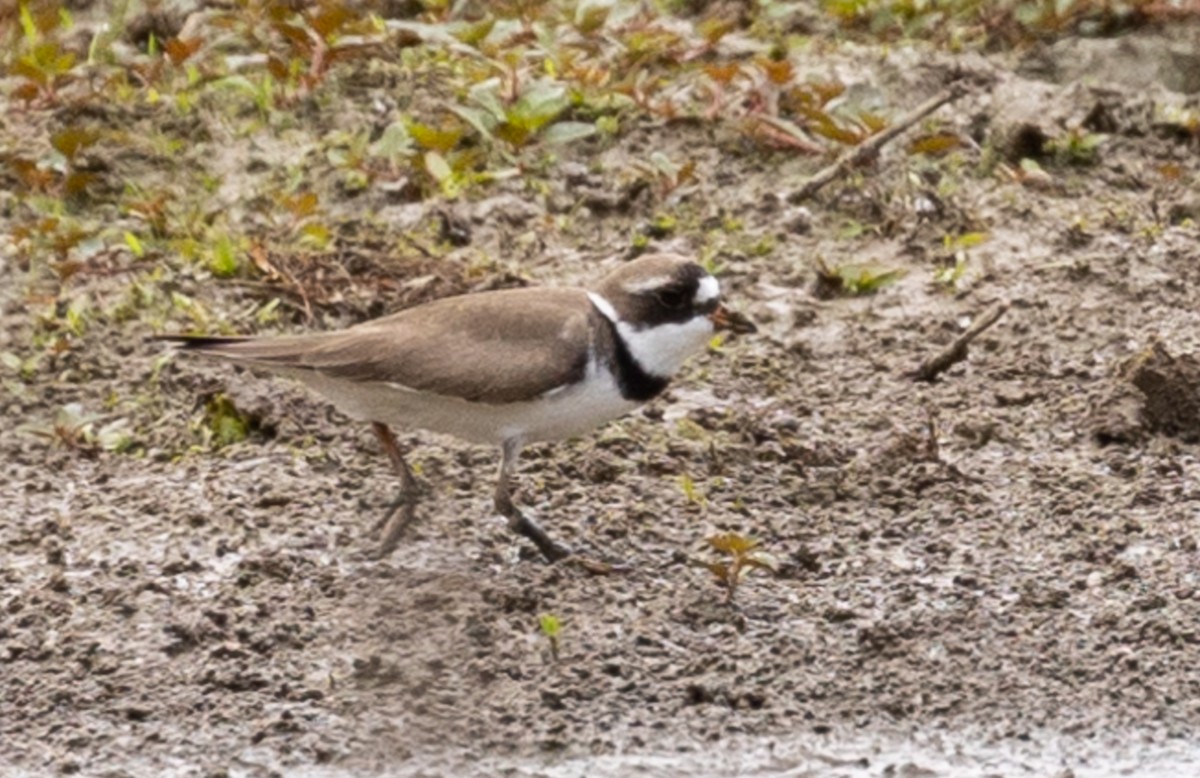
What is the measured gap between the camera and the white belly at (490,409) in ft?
21.0

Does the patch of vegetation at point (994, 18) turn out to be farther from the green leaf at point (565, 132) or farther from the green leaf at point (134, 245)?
the green leaf at point (134, 245)

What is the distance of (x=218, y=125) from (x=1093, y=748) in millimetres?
4538

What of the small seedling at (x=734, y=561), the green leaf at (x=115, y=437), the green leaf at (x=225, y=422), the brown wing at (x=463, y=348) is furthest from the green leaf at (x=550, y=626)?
the green leaf at (x=115, y=437)

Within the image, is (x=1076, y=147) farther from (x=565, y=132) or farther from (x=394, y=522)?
(x=394, y=522)

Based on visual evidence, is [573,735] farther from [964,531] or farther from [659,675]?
[964,531]

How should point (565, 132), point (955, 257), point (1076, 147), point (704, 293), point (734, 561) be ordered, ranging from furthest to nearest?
point (1076, 147), point (565, 132), point (955, 257), point (704, 293), point (734, 561)

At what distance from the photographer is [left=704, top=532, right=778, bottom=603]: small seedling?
629cm

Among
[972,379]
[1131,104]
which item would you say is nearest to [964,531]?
[972,379]

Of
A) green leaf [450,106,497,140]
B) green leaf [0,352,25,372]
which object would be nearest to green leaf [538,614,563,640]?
green leaf [0,352,25,372]

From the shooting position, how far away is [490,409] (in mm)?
6426

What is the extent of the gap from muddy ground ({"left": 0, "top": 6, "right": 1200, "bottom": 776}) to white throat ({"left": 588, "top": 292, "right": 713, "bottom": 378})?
0.50m

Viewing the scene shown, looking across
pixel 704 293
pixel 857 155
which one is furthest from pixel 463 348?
pixel 857 155

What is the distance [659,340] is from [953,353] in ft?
4.93

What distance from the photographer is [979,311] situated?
8.13 m
